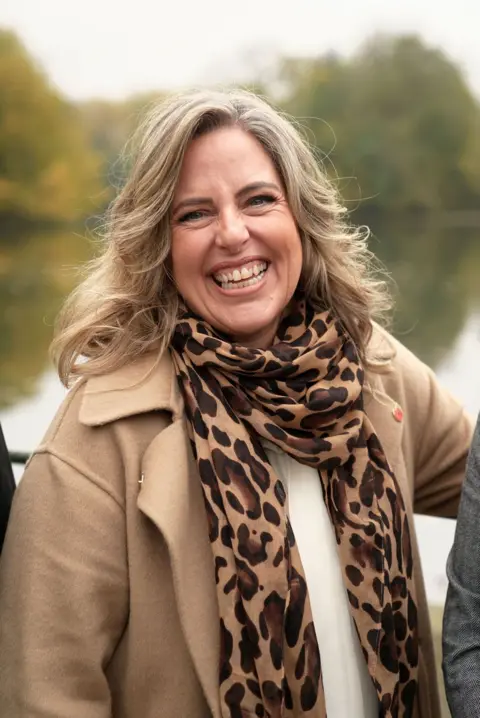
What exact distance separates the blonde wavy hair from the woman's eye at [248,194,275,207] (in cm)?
5

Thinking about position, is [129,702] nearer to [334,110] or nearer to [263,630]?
[263,630]

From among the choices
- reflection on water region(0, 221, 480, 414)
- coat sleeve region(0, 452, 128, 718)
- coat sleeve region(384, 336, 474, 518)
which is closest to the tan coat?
coat sleeve region(0, 452, 128, 718)

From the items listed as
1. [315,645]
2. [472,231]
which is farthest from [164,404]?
[472,231]

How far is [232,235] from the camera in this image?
1436 mm

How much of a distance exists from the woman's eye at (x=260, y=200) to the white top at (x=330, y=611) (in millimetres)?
453

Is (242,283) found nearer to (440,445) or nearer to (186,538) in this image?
(186,538)

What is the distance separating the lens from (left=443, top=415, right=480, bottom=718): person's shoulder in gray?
127 cm

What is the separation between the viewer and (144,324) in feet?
5.10

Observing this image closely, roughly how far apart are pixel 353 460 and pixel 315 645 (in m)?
0.35

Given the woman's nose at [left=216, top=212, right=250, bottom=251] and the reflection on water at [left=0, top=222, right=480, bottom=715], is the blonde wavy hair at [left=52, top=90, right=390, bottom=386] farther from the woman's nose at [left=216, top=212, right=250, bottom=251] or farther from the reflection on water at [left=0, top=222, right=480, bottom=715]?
the reflection on water at [left=0, top=222, right=480, bottom=715]

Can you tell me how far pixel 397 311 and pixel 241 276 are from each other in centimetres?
132

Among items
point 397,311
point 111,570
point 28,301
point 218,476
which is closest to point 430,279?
point 397,311

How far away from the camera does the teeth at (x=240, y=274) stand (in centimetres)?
148

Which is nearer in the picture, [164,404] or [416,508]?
[164,404]
